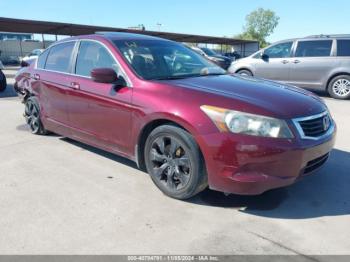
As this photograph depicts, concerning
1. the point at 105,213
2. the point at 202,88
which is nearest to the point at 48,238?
the point at 105,213

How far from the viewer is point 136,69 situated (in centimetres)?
387

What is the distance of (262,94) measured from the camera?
3.43 metres

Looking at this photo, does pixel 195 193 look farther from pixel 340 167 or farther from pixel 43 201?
pixel 340 167

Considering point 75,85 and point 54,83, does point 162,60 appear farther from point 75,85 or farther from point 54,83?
point 54,83

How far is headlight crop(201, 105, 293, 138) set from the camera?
9.73ft

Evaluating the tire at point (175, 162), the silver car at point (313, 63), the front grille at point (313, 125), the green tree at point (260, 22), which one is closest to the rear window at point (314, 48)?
the silver car at point (313, 63)

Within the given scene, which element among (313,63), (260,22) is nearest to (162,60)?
(313,63)

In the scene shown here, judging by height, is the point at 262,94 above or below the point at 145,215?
above

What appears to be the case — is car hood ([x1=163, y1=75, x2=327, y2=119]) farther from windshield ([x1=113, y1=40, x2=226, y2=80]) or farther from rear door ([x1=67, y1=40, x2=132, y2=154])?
rear door ([x1=67, y1=40, x2=132, y2=154])

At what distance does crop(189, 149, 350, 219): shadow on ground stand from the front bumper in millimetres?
363

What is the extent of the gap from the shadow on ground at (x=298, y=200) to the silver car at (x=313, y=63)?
6.58 m

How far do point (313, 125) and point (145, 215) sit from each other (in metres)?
1.79

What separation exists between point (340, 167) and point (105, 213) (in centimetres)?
300

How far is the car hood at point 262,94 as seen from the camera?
3.14 metres
